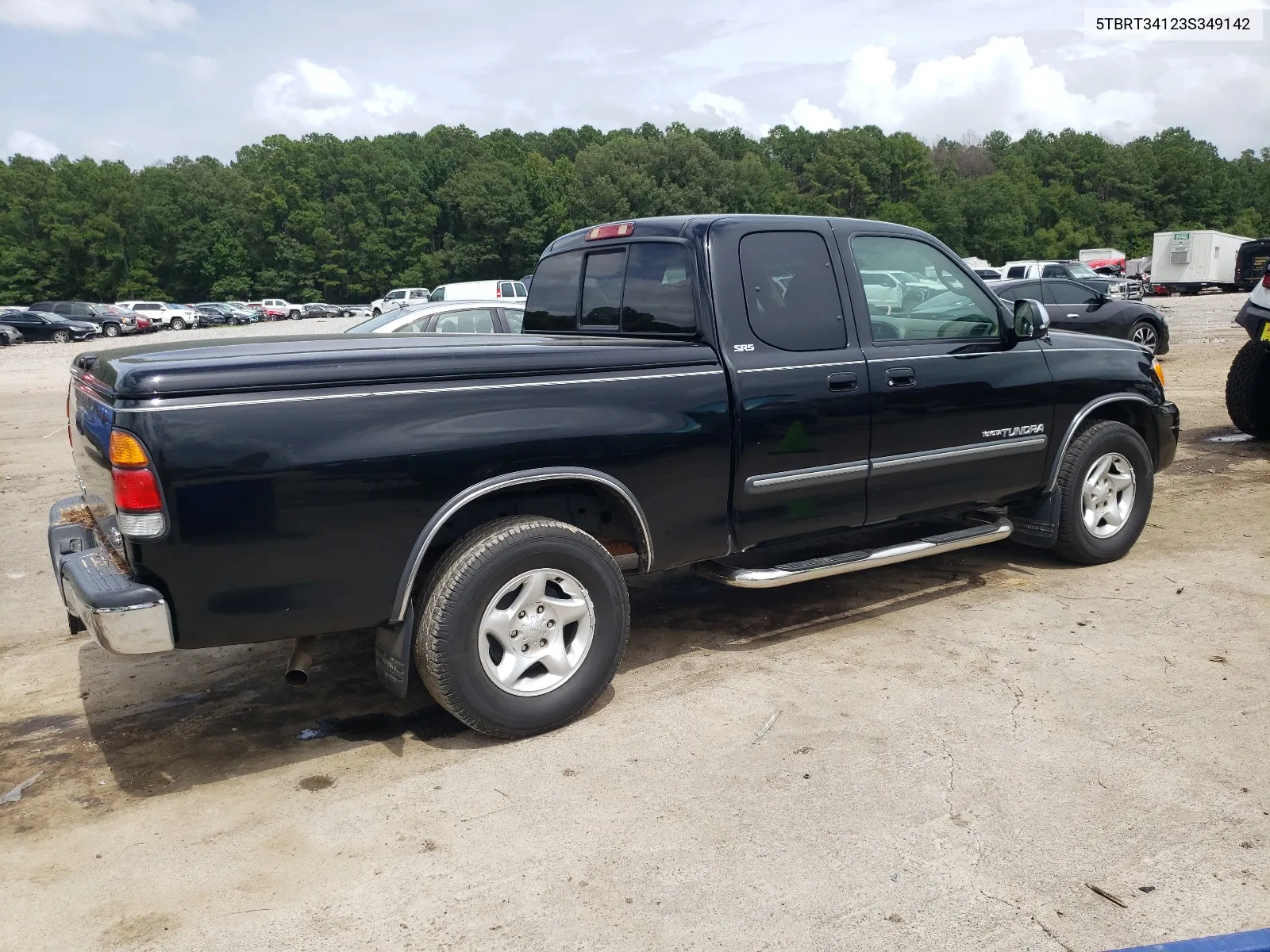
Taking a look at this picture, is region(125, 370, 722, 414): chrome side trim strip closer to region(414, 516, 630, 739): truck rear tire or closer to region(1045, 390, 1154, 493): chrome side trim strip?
region(414, 516, 630, 739): truck rear tire

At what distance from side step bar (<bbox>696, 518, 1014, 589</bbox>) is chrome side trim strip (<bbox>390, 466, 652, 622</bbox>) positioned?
0.74 meters

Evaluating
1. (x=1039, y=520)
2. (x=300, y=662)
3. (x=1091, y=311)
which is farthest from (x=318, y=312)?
(x=300, y=662)

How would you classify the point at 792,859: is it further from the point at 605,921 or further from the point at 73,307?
the point at 73,307

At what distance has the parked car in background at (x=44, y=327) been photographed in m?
42.6

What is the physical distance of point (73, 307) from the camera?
48.0 m

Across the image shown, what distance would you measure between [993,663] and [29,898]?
377 cm

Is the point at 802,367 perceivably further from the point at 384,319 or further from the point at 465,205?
the point at 465,205

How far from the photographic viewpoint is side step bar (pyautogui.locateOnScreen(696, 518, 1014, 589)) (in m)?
4.51

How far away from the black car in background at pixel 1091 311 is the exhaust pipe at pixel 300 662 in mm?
14213

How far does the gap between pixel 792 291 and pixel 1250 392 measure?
6.60 meters

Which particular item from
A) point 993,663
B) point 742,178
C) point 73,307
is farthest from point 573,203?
point 993,663

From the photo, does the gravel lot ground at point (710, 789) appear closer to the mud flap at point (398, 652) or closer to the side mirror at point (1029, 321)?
the mud flap at point (398, 652)

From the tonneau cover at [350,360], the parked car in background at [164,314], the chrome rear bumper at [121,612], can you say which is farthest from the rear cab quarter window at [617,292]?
the parked car in background at [164,314]

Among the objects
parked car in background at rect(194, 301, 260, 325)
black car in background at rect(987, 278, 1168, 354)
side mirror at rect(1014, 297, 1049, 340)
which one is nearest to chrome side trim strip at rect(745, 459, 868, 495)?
side mirror at rect(1014, 297, 1049, 340)
